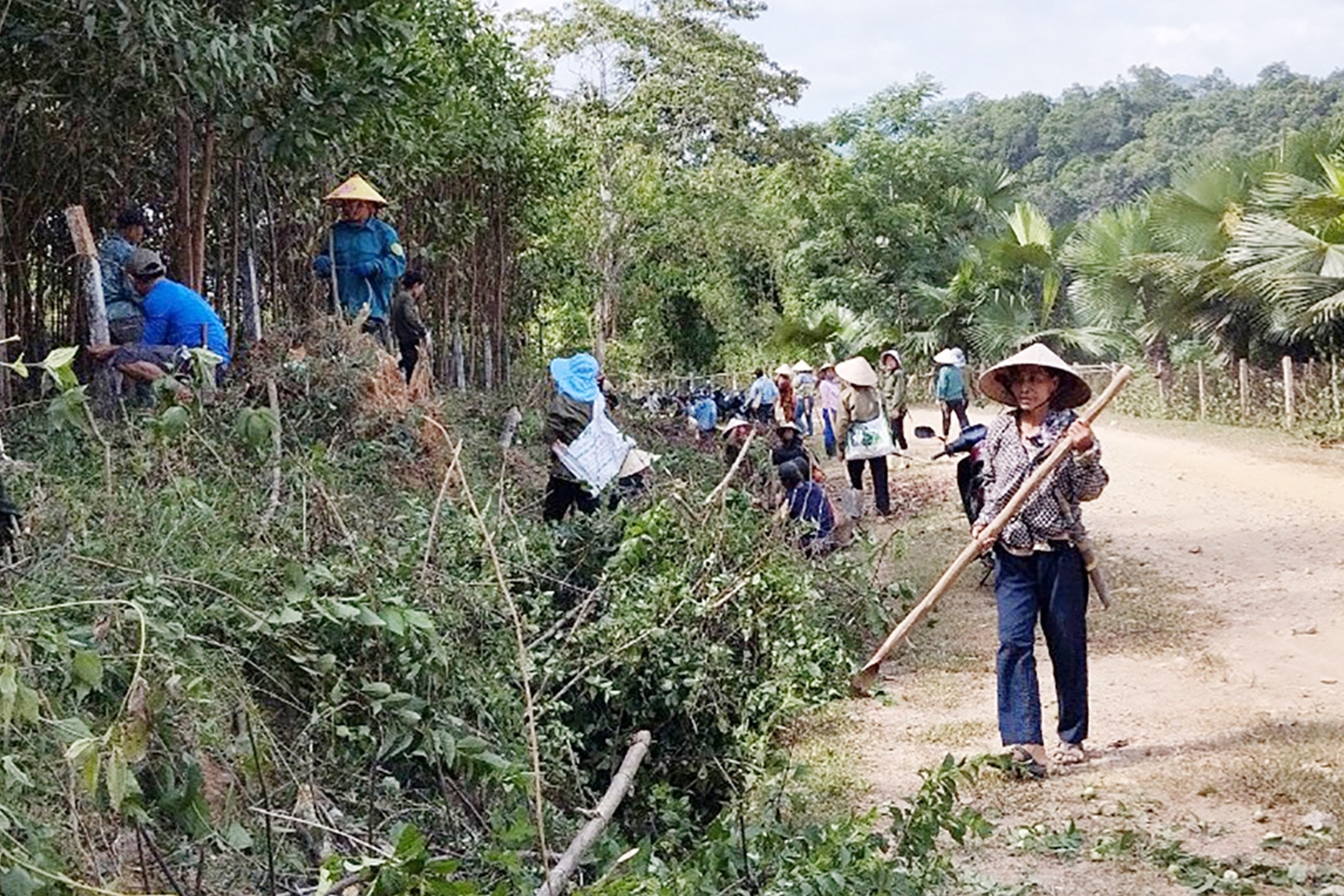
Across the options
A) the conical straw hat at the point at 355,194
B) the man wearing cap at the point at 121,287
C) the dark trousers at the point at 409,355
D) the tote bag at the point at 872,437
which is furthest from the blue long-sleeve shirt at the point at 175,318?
the tote bag at the point at 872,437

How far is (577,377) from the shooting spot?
9.52 metres

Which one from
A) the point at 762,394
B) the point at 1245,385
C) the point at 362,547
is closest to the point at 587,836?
the point at 362,547

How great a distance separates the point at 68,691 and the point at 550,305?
23935 millimetres

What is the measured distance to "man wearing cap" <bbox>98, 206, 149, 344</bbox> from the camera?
859cm

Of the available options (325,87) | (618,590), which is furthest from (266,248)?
(618,590)

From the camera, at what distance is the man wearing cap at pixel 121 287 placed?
338 inches

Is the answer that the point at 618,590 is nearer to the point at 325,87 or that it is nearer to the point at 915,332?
the point at 325,87

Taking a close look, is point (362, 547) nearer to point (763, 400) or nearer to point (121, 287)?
point (121, 287)

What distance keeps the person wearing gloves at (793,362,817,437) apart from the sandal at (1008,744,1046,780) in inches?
539

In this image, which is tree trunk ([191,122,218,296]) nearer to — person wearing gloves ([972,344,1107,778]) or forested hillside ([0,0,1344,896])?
forested hillside ([0,0,1344,896])

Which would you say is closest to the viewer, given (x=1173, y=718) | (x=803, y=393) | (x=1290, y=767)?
(x=1290, y=767)

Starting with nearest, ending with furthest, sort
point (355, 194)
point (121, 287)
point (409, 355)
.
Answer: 1. point (121, 287)
2. point (355, 194)
3. point (409, 355)

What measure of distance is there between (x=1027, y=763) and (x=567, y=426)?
430 centimetres

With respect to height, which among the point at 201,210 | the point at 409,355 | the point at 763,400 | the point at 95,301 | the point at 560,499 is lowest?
the point at 560,499
